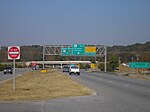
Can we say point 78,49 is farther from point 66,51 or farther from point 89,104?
point 89,104

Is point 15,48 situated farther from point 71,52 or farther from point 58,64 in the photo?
point 58,64

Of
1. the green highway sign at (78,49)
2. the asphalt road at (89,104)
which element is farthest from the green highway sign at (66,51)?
the asphalt road at (89,104)

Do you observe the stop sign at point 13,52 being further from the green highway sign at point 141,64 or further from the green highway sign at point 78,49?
the green highway sign at point 78,49

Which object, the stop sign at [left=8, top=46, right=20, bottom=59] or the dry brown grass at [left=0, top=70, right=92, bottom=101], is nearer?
the dry brown grass at [left=0, top=70, right=92, bottom=101]

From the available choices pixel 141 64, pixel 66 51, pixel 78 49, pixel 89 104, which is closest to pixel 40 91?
pixel 89 104

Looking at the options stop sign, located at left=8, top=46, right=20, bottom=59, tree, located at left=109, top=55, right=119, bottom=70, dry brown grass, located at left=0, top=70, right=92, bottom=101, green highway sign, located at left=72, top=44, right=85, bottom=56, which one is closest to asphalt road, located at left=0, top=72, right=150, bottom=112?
dry brown grass, located at left=0, top=70, right=92, bottom=101

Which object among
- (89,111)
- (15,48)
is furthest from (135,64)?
(89,111)

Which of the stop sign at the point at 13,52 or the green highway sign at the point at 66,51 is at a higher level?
the green highway sign at the point at 66,51

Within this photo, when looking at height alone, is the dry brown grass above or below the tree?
below

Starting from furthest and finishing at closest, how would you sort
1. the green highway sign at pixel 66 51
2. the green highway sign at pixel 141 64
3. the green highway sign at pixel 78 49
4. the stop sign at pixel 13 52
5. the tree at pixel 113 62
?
the tree at pixel 113 62 < the green highway sign at pixel 66 51 < the green highway sign at pixel 78 49 < the green highway sign at pixel 141 64 < the stop sign at pixel 13 52

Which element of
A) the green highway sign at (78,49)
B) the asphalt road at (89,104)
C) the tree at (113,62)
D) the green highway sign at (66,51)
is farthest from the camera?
the tree at (113,62)

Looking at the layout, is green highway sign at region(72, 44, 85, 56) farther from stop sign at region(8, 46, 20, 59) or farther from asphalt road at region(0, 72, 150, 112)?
asphalt road at region(0, 72, 150, 112)

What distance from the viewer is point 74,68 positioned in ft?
229

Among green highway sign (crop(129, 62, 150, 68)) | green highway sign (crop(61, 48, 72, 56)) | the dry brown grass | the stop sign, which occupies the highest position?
green highway sign (crop(61, 48, 72, 56))
